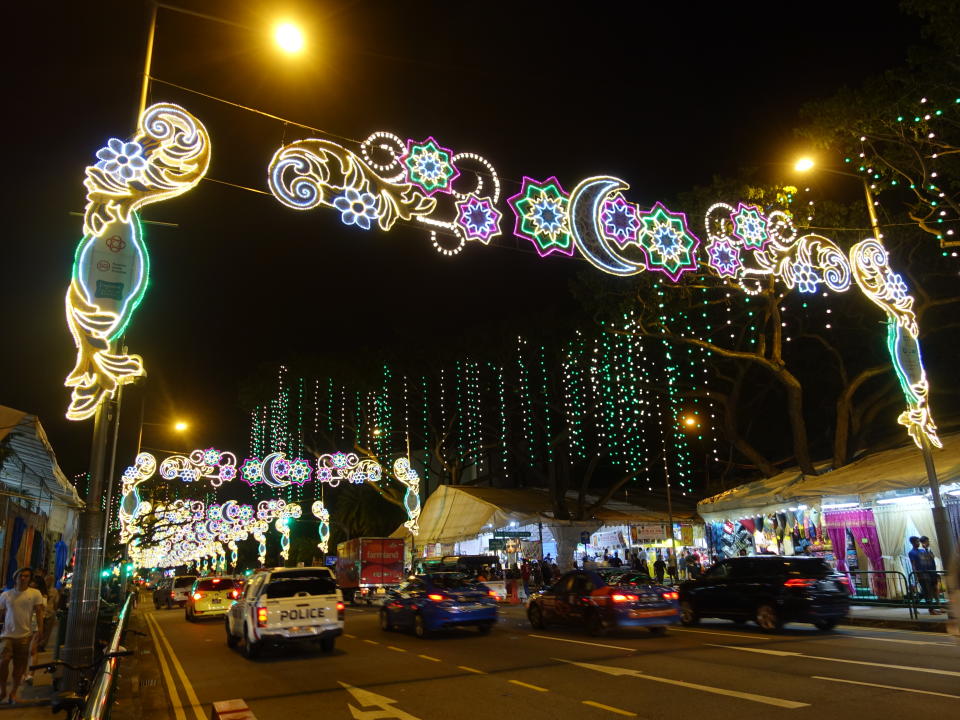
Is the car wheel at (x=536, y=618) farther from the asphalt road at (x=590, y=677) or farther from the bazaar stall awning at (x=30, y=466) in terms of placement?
the bazaar stall awning at (x=30, y=466)

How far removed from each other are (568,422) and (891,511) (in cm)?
1899

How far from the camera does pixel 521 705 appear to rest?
8.22 meters

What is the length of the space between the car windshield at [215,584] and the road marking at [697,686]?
17.9 meters

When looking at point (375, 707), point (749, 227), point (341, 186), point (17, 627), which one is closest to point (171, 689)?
point (17, 627)

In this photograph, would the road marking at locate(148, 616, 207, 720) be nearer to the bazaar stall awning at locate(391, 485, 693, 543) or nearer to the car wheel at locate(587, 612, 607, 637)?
the car wheel at locate(587, 612, 607, 637)

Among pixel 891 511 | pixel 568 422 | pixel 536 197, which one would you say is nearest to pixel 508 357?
pixel 568 422

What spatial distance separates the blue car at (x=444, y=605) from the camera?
1570 cm

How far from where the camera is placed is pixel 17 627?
9273 millimetres

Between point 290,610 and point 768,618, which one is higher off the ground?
point 290,610

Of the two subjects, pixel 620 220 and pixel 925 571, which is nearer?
pixel 620 220

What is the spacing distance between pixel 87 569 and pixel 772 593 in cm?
1282

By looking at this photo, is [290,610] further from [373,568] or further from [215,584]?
[373,568]

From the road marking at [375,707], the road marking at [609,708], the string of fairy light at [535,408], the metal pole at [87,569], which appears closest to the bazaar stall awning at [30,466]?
the metal pole at [87,569]

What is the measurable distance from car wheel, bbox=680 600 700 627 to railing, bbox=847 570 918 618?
4244 mm
